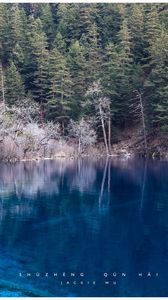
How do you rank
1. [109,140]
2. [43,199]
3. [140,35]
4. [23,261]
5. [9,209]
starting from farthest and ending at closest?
[140,35]
[109,140]
[43,199]
[9,209]
[23,261]

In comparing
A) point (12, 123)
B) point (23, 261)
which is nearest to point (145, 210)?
point (23, 261)

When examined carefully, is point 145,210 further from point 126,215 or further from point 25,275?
point 25,275

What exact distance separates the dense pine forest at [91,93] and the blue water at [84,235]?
1426 centimetres

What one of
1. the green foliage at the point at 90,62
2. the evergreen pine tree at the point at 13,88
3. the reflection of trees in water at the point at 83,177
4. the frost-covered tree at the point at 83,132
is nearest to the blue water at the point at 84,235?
the reflection of trees in water at the point at 83,177

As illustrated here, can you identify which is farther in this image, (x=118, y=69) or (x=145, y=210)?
(x=118, y=69)

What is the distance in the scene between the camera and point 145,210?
67.5 feet

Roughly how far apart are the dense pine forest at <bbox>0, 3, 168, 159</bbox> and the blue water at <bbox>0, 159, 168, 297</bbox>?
1426cm

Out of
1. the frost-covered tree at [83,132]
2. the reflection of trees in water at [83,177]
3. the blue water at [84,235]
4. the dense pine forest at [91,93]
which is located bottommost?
the blue water at [84,235]

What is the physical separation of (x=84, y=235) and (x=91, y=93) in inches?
1296

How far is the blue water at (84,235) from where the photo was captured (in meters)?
11.4

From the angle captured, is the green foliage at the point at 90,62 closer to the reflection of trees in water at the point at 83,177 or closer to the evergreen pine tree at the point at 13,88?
the evergreen pine tree at the point at 13,88

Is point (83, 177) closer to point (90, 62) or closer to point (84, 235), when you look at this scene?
point (84, 235)

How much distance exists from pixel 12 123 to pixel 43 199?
20.8m

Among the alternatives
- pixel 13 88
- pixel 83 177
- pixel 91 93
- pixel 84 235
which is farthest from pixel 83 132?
pixel 84 235
